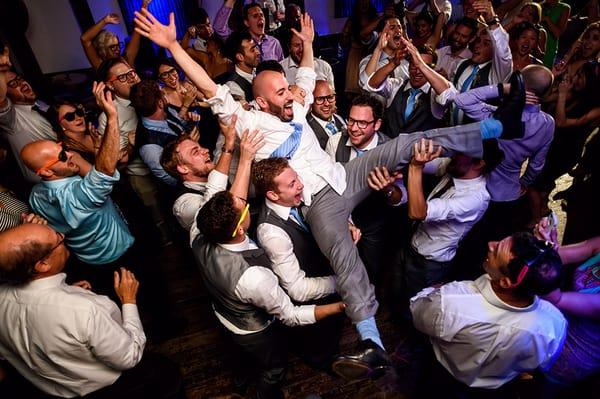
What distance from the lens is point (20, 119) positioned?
2729mm

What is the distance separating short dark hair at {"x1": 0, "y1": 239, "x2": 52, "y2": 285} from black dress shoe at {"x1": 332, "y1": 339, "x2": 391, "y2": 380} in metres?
1.35

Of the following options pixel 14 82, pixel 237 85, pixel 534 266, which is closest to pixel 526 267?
pixel 534 266

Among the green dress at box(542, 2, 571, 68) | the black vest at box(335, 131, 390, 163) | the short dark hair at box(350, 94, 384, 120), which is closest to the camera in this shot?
the short dark hair at box(350, 94, 384, 120)

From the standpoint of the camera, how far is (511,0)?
4895 millimetres

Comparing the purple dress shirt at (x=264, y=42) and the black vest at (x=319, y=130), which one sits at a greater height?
the purple dress shirt at (x=264, y=42)

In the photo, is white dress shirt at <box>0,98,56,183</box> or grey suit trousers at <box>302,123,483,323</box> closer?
grey suit trousers at <box>302,123,483,323</box>

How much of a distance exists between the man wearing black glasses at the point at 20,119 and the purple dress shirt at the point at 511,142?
3.33 meters

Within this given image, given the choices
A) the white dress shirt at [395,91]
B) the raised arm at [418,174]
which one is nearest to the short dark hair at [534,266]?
the raised arm at [418,174]

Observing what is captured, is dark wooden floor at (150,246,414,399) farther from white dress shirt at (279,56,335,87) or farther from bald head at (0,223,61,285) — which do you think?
white dress shirt at (279,56,335,87)

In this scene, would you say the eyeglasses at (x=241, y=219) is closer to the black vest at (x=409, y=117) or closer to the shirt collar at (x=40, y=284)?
the shirt collar at (x=40, y=284)

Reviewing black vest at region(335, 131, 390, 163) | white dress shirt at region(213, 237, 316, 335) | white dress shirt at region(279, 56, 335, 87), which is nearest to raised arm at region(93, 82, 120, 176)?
white dress shirt at region(213, 237, 316, 335)

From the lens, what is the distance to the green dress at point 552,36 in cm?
413

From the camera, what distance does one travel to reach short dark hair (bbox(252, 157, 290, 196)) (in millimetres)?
1855

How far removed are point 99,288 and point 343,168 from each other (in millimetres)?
1908
